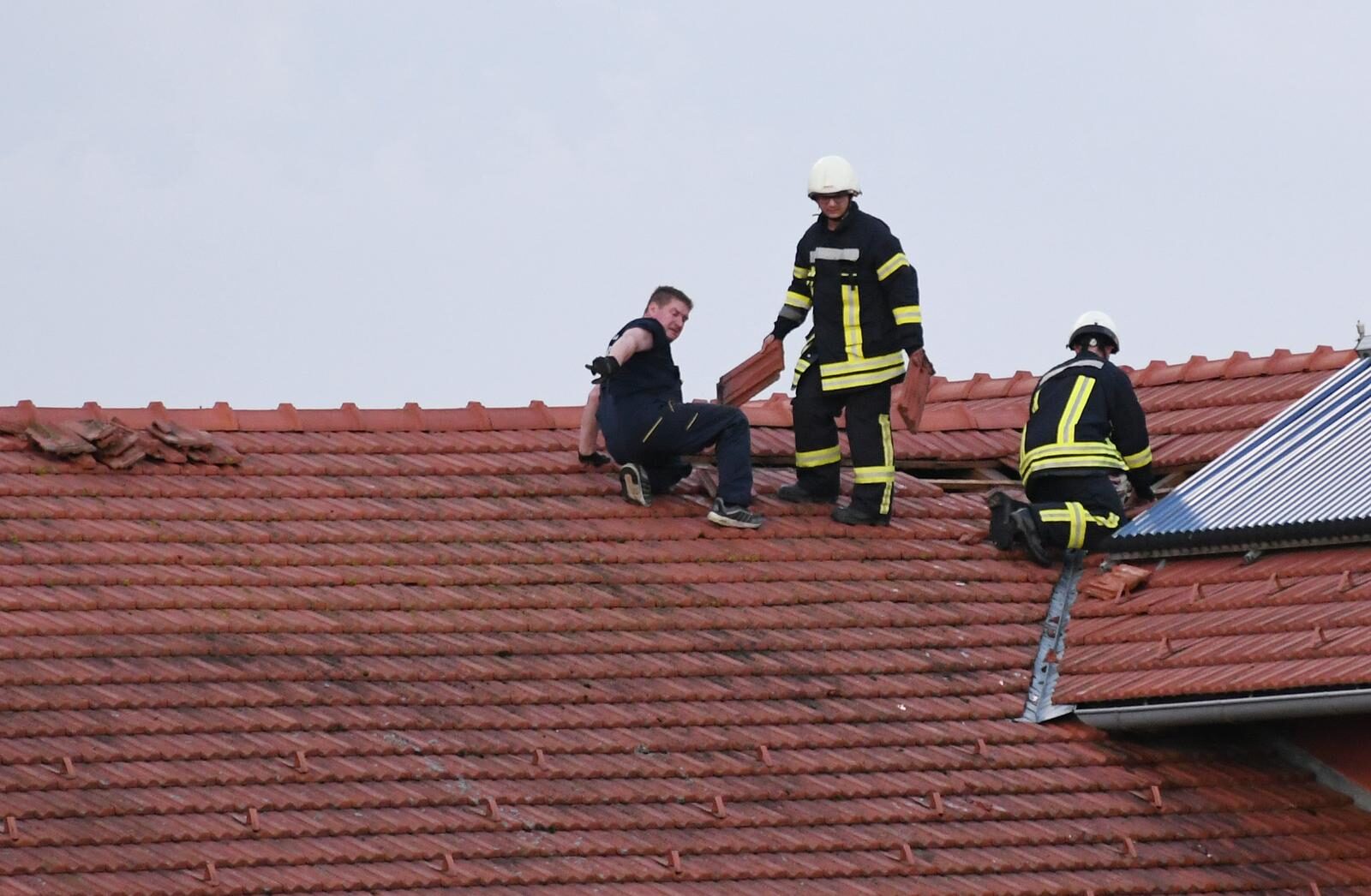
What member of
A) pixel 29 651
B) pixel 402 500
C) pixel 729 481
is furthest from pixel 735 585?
pixel 29 651

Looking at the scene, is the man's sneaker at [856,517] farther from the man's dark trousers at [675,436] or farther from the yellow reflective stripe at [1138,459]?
the yellow reflective stripe at [1138,459]

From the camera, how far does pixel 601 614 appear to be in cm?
1241

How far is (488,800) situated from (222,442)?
331 centimetres

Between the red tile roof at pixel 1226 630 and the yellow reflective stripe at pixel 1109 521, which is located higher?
the yellow reflective stripe at pixel 1109 521

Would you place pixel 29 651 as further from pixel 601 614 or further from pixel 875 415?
pixel 875 415

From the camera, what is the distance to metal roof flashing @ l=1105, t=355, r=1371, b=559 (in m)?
12.5

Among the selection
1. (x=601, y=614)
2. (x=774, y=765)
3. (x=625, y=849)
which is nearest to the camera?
(x=625, y=849)

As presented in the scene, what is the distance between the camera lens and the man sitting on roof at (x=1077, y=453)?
13.5m

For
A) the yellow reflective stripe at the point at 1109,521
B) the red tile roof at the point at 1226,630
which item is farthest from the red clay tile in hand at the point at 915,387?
the red tile roof at the point at 1226,630

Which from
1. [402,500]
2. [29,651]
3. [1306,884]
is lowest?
[1306,884]

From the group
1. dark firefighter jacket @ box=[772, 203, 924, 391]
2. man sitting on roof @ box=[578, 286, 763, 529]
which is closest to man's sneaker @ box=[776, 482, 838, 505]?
man sitting on roof @ box=[578, 286, 763, 529]

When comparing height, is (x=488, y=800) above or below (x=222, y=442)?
below

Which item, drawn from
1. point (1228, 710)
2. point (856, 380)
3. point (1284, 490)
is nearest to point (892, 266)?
point (856, 380)

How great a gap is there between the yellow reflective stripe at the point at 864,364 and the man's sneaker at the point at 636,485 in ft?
3.97
